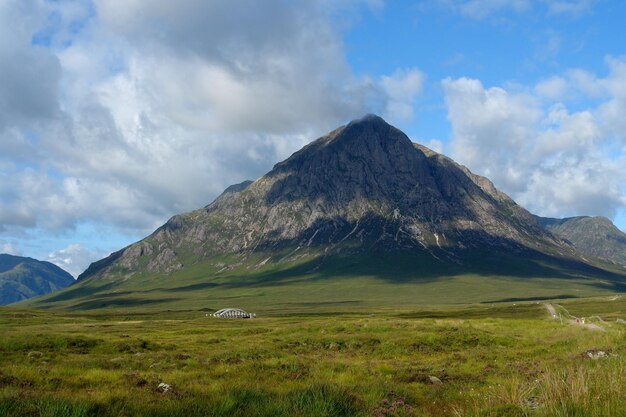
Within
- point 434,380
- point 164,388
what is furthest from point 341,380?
point 164,388

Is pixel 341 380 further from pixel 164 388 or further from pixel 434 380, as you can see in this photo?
pixel 164 388

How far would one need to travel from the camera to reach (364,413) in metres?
14.0

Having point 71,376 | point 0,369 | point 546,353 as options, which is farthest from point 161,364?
point 546,353

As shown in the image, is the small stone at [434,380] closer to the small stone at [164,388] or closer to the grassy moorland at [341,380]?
the grassy moorland at [341,380]

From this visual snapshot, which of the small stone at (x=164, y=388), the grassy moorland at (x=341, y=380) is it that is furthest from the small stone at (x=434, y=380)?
the small stone at (x=164, y=388)

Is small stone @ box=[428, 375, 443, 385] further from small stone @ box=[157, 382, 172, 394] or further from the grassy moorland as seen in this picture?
small stone @ box=[157, 382, 172, 394]

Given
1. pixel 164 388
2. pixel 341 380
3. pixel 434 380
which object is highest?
pixel 164 388

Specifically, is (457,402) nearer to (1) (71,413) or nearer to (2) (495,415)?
(2) (495,415)

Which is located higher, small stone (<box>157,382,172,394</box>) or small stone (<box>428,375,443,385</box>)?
small stone (<box>157,382,172,394</box>)

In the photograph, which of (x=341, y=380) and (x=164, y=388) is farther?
(x=341, y=380)

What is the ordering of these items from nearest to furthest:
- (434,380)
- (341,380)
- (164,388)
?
(164,388), (341,380), (434,380)

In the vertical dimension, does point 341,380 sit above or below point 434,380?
above

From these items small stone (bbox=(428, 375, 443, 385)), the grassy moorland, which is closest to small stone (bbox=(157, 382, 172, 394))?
the grassy moorland

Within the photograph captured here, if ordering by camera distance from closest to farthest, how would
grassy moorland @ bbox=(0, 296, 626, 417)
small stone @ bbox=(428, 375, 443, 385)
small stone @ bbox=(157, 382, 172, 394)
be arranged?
grassy moorland @ bbox=(0, 296, 626, 417)
small stone @ bbox=(157, 382, 172, 394)
small stone @ bbox=(428, 375, 443, 385)
